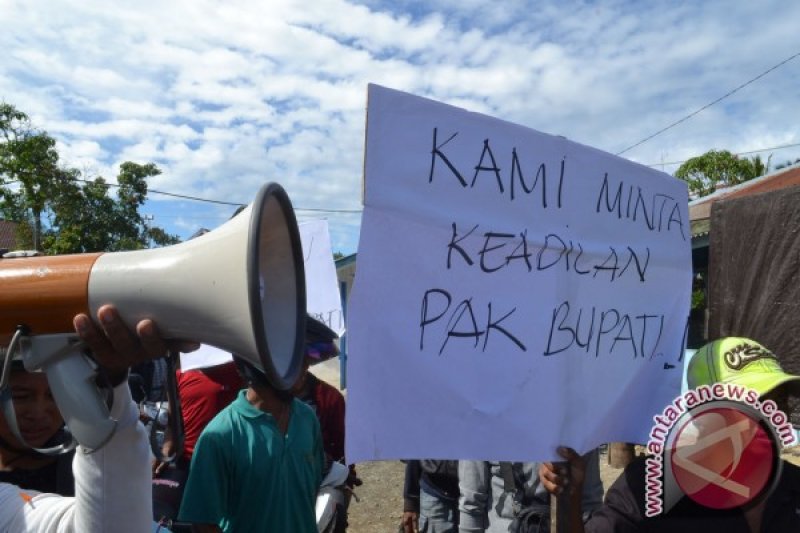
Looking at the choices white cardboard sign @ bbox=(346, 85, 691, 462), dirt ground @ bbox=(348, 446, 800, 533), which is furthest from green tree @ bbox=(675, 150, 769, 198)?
white cardboard sign @ bbox=(346, 85, 691, 462)

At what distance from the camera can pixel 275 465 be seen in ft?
7.48

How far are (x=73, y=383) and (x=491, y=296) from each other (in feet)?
3.32

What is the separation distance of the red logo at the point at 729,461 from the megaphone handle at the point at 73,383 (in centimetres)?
137

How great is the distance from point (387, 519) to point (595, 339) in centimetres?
412

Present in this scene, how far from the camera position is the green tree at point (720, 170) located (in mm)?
18359

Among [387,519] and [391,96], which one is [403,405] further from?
[387,519]

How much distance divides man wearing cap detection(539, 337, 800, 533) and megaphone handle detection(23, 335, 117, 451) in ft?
3.85

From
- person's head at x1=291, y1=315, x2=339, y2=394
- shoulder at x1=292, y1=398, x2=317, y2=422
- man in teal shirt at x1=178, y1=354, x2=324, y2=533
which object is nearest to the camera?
man in teal shirt at x1=178, y1=354, x2=324, y2=533

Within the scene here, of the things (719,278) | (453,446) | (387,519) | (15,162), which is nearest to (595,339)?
(453,446)

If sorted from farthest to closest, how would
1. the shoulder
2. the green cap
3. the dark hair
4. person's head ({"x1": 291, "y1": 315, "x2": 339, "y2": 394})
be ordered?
person's head ({"x1": 291, "y1": 315, "x2": 339, "y2": 394}) → the shoulder → the dark hair → the green cap

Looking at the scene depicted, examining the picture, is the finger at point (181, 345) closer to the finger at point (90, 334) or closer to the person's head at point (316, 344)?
the finger at point (90, 334)

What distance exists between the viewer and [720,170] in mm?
18844

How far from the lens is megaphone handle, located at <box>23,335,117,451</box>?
1109 mm

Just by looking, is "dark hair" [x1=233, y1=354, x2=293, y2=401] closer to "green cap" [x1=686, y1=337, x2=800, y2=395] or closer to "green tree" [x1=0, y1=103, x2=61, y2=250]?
"green cap" [x1=686, y1=337, x2=800, y2=395]
